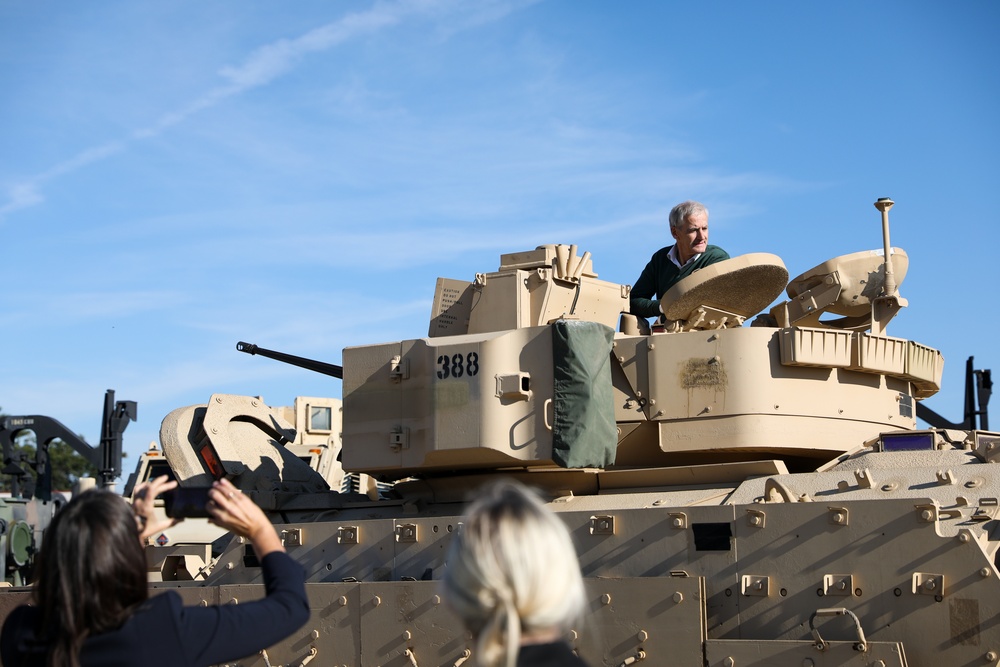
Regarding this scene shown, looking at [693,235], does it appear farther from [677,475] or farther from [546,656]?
[546,656]

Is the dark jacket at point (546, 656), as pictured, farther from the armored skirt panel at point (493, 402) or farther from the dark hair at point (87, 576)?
the armored skirt panel at point (493, 402)

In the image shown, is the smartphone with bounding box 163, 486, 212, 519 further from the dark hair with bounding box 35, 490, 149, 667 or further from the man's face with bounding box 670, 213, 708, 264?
the man's face with bounding box 670, 213, 708, 264

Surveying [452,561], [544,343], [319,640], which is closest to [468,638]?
[319,640]

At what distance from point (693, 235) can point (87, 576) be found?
8306 millimetres

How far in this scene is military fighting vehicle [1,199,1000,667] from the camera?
24.4ft

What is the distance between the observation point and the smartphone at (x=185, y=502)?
385 cm

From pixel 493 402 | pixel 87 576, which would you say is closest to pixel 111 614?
pixel 87 576

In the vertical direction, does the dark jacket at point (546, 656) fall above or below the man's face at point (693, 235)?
below

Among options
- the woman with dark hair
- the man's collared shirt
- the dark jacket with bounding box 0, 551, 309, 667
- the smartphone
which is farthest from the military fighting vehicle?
the woman with dark hair

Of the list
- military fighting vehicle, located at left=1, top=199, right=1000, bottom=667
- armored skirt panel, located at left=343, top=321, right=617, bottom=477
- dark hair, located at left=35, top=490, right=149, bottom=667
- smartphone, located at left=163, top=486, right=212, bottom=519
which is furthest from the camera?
armored skirt panel, located at left=343, top=321, right=617, bottom=477

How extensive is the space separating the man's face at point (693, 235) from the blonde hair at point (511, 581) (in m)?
8.48

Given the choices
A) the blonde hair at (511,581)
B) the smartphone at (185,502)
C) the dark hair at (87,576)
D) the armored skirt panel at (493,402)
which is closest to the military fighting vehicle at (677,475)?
the armored skirt panel at (493,402)

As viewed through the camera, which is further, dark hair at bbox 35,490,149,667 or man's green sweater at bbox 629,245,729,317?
man's green sweater at bbox 629,245,729,317

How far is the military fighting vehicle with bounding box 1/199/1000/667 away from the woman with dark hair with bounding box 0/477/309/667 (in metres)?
4.81
